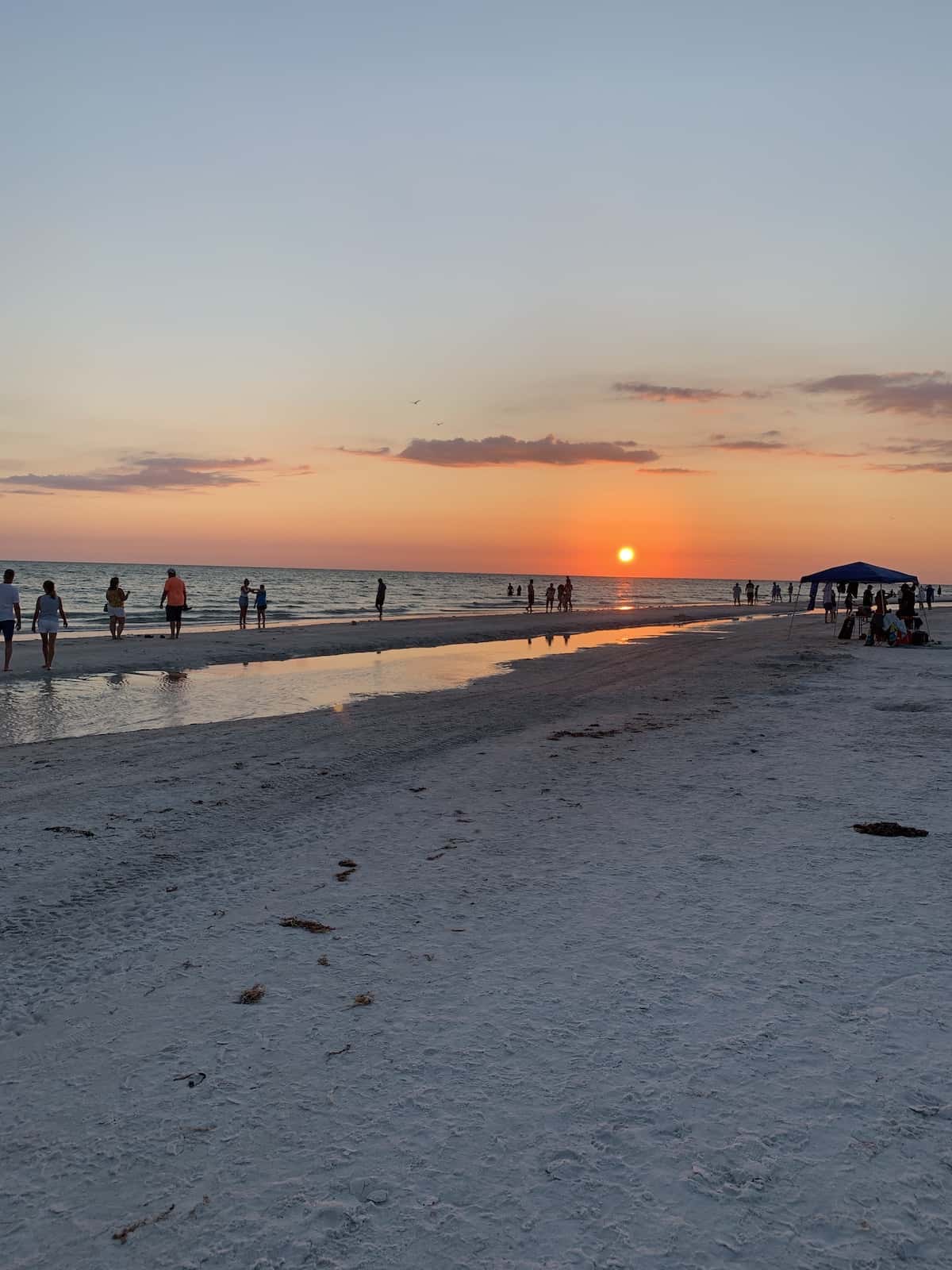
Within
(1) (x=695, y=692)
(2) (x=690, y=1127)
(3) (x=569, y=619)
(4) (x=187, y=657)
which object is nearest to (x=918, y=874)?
(2) (x=690, y=1127)

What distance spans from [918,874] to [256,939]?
15.5 feet

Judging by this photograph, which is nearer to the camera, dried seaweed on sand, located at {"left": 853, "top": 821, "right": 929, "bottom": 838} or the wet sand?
dried seaweed on sand, located at {"left": 853, "top": 821, "right": 929, "bottom": 838}

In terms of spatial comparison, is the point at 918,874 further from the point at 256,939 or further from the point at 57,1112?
the point at 57,1112

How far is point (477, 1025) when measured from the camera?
13.7 ft

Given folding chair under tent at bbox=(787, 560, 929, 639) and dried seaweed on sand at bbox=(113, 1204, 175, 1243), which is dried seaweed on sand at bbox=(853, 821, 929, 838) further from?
folding chair under tent at bbox=(787, 560, 929, 639)

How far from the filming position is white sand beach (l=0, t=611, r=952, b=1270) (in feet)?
9.70

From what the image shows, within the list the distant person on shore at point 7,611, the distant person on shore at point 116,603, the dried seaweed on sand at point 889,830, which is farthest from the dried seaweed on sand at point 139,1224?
the distant person on shore at point 116,603

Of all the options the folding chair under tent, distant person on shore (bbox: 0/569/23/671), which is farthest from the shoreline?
the folding chair under tent

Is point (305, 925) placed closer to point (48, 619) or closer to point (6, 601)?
point (6, 601)

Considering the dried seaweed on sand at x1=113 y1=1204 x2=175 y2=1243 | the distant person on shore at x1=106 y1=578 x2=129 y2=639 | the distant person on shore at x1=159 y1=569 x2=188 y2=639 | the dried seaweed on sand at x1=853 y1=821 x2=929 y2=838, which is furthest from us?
the distant person on shore at x1=106 y1=578 x2=129 y2=639

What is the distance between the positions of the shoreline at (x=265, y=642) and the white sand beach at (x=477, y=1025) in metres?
14.6

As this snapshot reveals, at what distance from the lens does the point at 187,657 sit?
24.9 metres

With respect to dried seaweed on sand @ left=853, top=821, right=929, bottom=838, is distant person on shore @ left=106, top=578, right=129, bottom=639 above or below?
above

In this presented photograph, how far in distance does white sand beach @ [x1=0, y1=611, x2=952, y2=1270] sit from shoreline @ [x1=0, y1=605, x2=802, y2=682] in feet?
47.8
